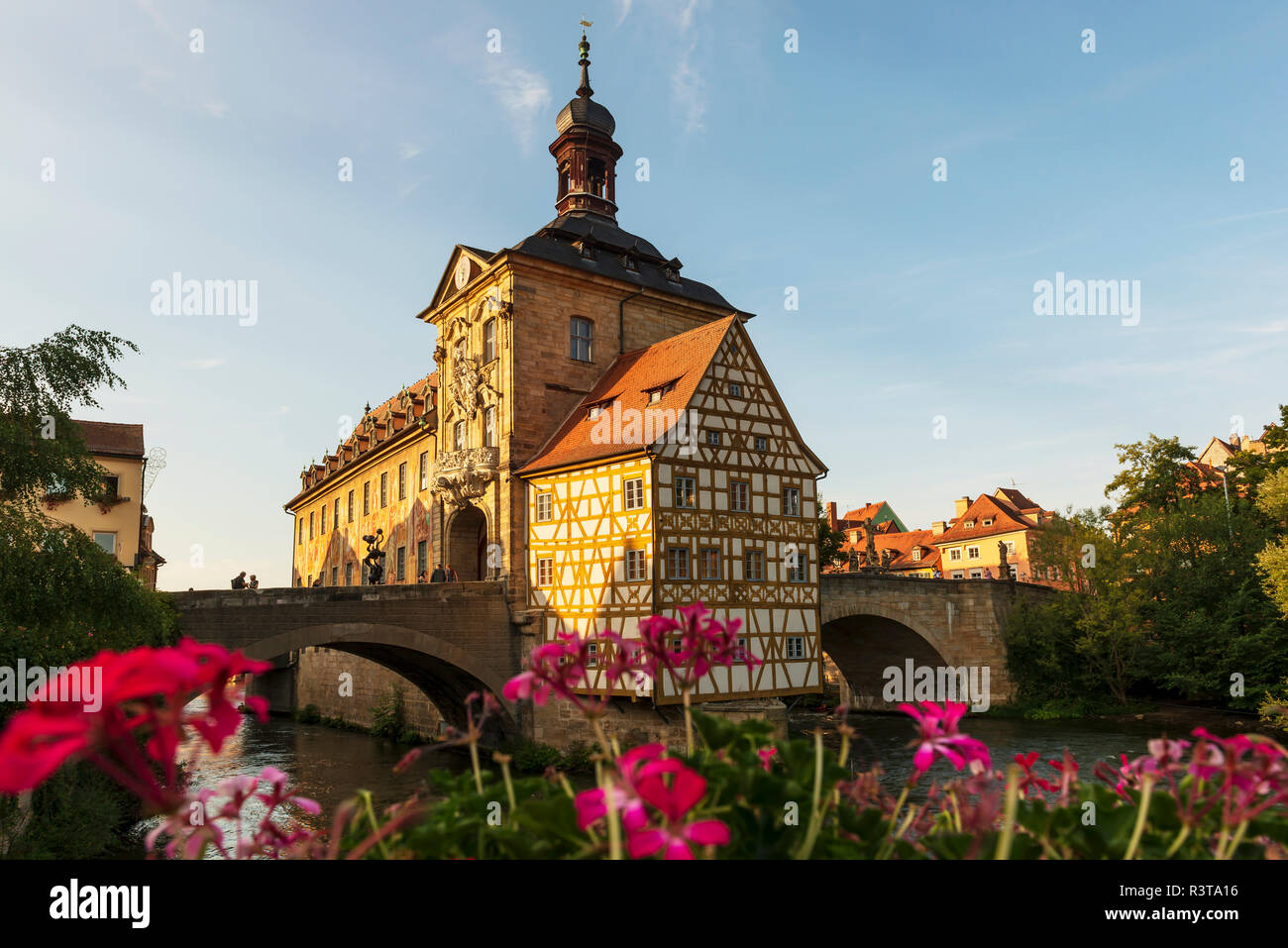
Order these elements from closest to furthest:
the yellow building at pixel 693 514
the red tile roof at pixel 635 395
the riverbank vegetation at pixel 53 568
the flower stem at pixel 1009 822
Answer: the flower stem at pixel 1009 822 < the riverbank vegetation at pixel 53 568 < the yellow building at pixel 693 514 < the red tile roof at pixel 635 395

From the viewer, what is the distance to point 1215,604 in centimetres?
3262

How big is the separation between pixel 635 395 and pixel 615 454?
3.03 meters

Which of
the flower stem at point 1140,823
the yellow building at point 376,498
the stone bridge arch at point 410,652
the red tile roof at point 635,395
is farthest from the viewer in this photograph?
the yellow building at point 376,498

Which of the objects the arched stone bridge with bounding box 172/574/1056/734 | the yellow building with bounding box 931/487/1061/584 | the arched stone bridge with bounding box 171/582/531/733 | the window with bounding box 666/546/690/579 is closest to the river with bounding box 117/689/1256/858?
the arched stone bridge with bounding box 172/574/1056/734

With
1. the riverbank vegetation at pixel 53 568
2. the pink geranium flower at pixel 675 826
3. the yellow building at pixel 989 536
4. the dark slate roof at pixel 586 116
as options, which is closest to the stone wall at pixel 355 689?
the riverbank vegetation at pixel 53 568

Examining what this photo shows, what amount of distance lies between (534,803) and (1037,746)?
93.7ft

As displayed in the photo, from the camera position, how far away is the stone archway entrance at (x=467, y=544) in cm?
2852

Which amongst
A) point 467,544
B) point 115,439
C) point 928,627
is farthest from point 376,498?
point 928,627

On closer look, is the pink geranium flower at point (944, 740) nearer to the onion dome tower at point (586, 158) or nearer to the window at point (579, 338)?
the window at point (579, 338)

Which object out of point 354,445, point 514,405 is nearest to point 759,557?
point 514,405

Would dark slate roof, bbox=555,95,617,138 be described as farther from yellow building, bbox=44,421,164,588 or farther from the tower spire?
yellow building, bbox=44,421,164,588

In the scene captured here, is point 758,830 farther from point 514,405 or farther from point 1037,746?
point 1037,746

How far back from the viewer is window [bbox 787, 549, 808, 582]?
24.1m

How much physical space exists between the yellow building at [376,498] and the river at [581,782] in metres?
6.52
